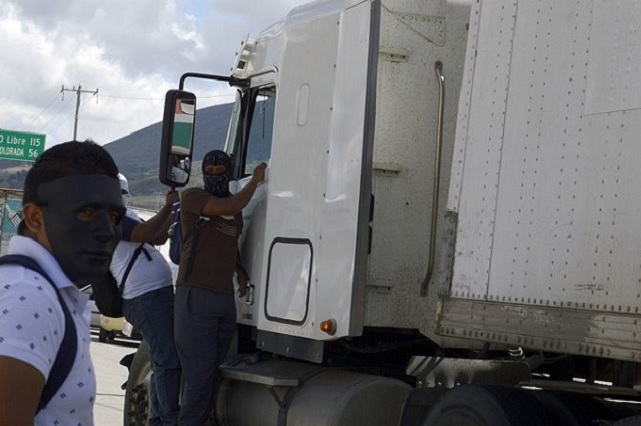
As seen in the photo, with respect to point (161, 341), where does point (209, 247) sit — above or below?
above

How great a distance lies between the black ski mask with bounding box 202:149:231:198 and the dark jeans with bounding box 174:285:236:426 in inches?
25.7

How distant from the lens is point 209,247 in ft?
25.6

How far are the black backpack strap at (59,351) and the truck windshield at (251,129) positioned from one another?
5.19 metres

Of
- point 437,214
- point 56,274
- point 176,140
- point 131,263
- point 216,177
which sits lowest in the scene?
point 131,263

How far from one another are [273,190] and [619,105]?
3.27m

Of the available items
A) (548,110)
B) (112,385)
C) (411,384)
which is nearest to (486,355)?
(411,384)

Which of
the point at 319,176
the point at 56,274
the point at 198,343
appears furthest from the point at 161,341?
the point at 56,274

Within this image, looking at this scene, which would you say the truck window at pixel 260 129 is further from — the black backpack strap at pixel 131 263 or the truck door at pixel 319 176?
the black backpack strap at pixel 131 263

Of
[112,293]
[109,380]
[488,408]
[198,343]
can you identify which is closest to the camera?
[488,408]

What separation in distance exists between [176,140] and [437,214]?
1828 millimetres

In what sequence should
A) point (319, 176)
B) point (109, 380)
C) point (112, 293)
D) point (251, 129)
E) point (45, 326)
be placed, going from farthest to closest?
point (109, 380)
point (251, 129)
point (112, 293)
point (319, 176)
point (45, 326)

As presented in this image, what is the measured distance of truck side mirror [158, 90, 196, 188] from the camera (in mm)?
7762

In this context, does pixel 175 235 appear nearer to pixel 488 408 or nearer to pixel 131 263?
pixel 131 263

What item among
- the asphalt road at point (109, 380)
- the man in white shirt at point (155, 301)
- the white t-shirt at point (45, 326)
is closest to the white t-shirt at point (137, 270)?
the man in white shirt at point (155, 301)
